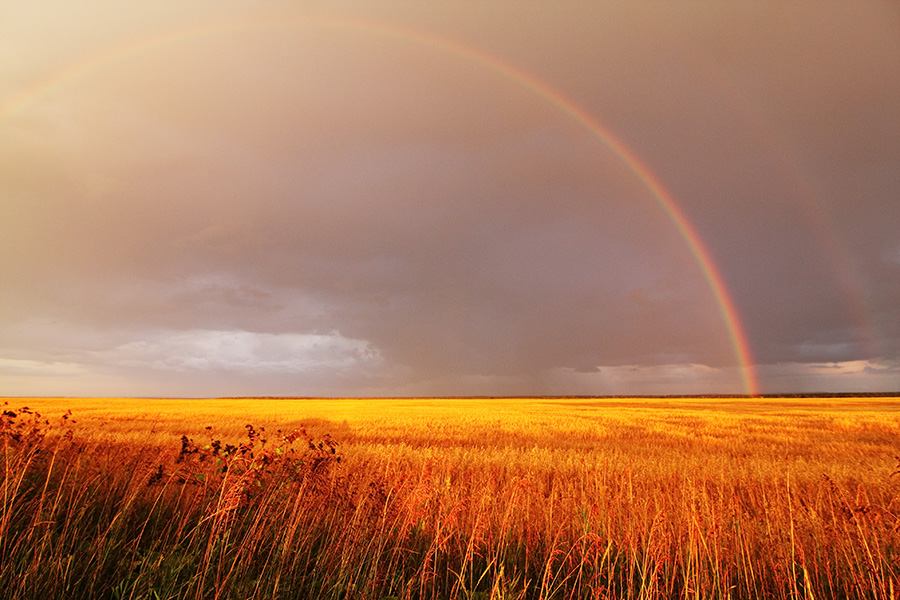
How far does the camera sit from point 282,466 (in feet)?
22.9

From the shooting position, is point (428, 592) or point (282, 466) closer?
point (428, 592)

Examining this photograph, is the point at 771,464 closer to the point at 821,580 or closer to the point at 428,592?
the point at 821,580

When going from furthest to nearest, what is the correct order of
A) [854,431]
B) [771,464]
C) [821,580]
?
[854,431] < [771,464] < [821,580]

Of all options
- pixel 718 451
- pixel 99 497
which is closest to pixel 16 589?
pixel 99 497

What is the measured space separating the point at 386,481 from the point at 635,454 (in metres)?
11.3

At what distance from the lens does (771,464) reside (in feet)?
48.8

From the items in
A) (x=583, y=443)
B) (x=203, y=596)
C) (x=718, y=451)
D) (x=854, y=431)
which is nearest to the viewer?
(x=203, y=596)

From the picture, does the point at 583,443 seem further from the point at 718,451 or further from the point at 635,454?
the point at 718,451

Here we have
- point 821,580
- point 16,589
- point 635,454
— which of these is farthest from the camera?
point 635,454

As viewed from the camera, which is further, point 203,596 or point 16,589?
point 203,596

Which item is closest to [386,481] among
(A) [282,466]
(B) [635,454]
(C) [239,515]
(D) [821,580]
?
(A) [282,466]

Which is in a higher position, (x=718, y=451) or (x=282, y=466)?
(x=282, y=466)

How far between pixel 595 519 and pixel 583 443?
13.5 m

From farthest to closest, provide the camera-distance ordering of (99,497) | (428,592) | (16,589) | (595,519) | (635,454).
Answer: (635,454), (595,519), (99,497), (428,592), (16,589)
